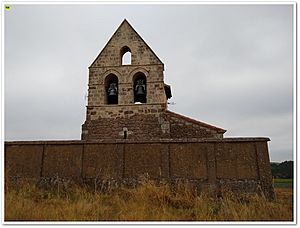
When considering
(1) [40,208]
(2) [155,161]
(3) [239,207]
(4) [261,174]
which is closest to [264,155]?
(4) [261,174]

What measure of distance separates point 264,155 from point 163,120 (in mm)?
5318

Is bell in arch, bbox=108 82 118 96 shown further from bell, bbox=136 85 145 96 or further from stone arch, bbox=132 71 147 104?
bell, bbox=136 85 145 96

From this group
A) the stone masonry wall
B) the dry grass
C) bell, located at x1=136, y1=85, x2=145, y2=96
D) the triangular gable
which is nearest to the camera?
the dry grass

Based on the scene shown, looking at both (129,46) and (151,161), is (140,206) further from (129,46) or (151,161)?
(129,46)

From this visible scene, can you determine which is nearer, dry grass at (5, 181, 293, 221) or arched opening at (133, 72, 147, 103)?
dry grass at (5, 181, 293, 221)

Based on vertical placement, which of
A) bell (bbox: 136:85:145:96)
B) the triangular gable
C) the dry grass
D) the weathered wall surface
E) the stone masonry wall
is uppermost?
the triangular gable

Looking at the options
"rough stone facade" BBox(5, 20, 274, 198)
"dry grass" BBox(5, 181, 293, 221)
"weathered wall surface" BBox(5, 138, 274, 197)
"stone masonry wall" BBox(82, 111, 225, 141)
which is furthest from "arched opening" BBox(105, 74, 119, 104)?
"dry grass" BBox(5, 181, 293, 221)

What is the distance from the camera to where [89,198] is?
272 inches

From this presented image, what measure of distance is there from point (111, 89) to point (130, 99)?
1204mm

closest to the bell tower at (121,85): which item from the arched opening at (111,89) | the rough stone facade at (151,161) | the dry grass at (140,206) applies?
the arched opening at (111,89)

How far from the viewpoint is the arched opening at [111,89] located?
13.0m

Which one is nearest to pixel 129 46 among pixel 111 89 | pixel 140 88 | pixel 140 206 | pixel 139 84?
pixel 139 84

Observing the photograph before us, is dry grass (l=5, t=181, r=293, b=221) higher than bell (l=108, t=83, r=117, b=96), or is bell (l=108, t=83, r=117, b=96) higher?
bell (l=108, t=83, r=117, b=96)

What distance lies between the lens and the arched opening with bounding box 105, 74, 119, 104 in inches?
510
